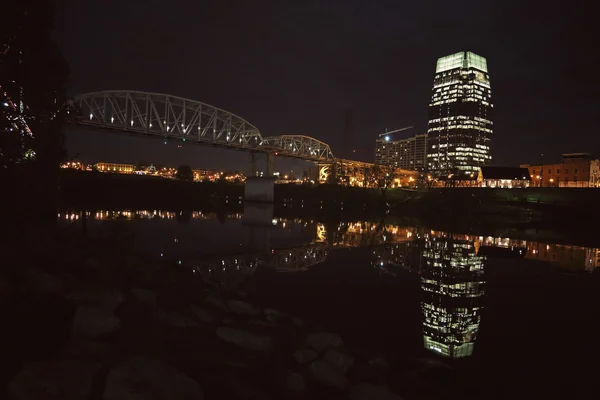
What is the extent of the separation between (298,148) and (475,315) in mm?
138426

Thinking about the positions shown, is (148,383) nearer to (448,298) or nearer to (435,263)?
(448,298)

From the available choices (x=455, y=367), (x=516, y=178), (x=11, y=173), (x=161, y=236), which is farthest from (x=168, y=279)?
(x=516, y=178)

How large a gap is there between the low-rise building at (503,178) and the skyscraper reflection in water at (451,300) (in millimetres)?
106879

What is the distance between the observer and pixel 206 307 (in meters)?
8.85

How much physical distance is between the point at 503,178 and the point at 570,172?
30.0 m

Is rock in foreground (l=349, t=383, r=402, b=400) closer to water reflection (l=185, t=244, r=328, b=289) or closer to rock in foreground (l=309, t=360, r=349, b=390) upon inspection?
rock in foreground (l=309, t=360, r=349, b=390)

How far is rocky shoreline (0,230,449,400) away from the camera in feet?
15.1

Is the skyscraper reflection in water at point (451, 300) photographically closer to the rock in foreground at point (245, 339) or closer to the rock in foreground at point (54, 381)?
the rock in foreground at point (245, 339)

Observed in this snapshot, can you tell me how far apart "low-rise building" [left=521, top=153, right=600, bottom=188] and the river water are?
119609 millimetres

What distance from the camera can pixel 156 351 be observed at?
233 inches

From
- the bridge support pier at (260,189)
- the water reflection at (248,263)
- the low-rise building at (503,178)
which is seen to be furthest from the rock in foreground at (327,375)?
the low-rise building at (503,178)

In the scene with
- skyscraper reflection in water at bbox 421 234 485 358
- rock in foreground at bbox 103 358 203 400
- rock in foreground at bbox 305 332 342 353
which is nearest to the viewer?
rock in foreground at bbox 103 358 203 400

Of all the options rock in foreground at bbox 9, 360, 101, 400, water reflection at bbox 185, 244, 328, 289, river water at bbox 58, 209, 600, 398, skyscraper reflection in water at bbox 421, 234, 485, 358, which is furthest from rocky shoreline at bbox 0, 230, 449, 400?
water reflection at bbox 185, 244, 328, 289

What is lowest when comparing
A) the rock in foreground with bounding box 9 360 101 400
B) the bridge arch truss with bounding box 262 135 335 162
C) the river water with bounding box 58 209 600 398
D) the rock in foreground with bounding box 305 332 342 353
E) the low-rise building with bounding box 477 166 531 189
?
the river water with bounding box 58 209 600 398
